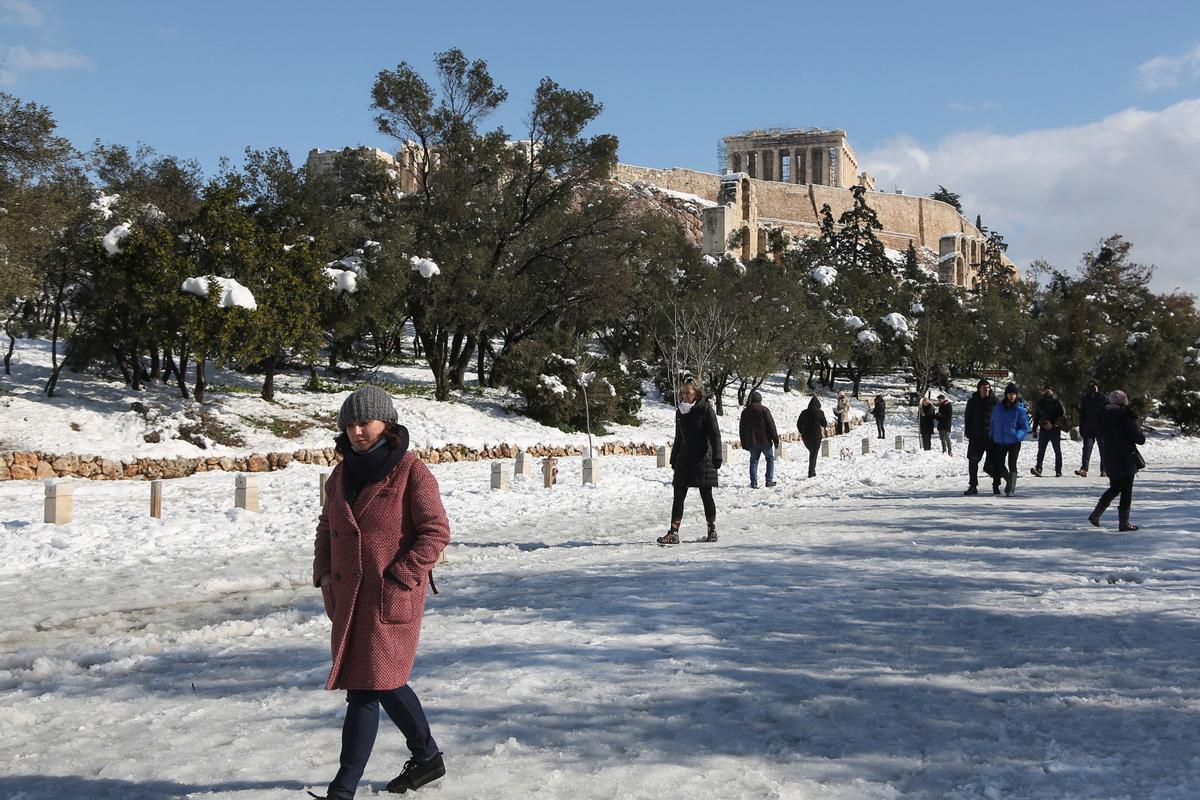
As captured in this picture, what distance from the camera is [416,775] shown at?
3758 millimetres

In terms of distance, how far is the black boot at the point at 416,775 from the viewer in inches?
147

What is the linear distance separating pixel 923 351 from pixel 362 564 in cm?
5231

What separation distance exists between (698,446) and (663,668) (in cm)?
508

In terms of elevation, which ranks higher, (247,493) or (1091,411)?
(1091,411)

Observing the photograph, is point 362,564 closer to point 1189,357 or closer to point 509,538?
point 509,538

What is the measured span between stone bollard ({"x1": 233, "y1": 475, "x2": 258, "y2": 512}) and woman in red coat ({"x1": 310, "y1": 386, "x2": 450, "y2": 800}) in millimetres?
10668

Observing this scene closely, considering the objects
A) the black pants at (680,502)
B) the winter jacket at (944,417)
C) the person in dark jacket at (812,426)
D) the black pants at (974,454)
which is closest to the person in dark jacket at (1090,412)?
the black pants at (974,454)

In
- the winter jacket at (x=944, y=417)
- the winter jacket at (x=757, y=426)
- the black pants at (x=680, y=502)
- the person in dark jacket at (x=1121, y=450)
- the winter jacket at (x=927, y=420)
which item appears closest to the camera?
the black pants at (x=680, y=502)

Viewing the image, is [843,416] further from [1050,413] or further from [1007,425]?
[1007,425]

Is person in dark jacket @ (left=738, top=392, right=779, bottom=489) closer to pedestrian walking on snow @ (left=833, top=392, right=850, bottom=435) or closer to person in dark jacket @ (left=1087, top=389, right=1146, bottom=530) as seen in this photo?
person in dark jacket @ (left=1087, top=389, right=1146, bottom=530)

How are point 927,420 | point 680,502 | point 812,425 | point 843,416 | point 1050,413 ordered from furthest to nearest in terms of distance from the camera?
point 843,416 → point 927,420 → point 812,425 → point 1050,413 → point 680,502

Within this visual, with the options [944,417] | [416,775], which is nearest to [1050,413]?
[944,417]

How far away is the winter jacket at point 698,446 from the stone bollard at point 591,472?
806 cm

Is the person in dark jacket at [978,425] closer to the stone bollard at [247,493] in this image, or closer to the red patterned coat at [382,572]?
the stone bollard at [247,493]
